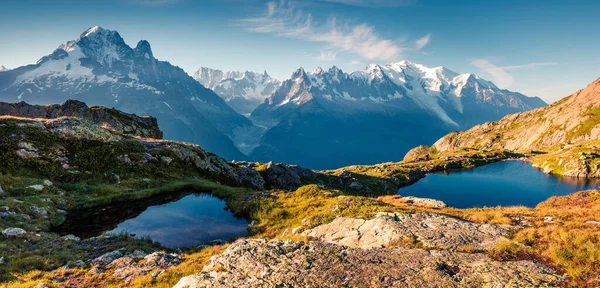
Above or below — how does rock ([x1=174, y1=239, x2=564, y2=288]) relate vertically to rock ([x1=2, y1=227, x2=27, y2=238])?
above

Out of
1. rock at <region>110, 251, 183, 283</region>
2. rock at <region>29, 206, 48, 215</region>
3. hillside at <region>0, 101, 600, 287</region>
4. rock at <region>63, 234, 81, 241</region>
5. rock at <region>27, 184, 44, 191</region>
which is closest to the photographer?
hillside at <region>0, 101, 600, 287</region>

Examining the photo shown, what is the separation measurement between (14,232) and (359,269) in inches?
828

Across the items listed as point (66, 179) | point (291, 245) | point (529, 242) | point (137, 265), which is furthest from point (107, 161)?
point (529, 242)

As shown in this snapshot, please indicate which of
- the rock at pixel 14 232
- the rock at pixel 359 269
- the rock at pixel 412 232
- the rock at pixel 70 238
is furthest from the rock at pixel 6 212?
the rock at pixel 412 232

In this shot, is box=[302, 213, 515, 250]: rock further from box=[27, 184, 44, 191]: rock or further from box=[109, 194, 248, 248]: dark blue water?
box=[27, 184, 44, 191]: rock

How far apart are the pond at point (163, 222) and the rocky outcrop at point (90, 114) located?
2056 inches

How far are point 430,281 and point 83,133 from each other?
146 ft

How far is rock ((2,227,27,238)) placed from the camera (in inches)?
673

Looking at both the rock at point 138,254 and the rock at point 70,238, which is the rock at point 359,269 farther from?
the rock at point 70,238

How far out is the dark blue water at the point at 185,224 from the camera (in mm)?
21266

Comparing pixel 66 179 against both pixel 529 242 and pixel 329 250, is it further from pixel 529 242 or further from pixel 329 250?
pixel 529 242

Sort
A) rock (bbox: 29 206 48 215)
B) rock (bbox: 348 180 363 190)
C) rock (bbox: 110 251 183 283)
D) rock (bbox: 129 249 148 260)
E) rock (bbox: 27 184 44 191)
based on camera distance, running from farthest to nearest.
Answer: rock (bbox: 348 180 363 190) < rock (bbox: 27 184 44 191) < rock (bbox: 29 206 48 215) < rock (bbox: 129 249 148 260) < rock (bbox: 110 251 183 283)

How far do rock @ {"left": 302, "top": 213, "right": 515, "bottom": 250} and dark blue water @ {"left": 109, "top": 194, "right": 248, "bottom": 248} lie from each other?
339 inches

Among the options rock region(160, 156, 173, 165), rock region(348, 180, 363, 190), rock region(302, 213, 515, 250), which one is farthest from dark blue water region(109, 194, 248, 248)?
rock region(348, 180, 363, 190)
